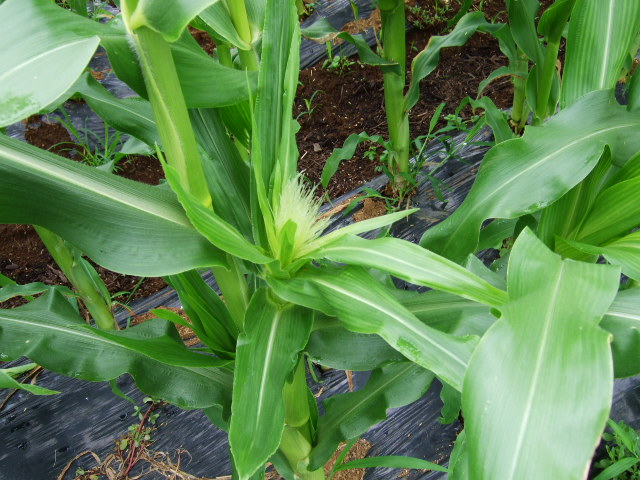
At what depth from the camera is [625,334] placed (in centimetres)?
71

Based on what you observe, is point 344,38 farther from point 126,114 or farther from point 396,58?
point 126,114

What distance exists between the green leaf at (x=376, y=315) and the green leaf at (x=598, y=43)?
0.69 metres

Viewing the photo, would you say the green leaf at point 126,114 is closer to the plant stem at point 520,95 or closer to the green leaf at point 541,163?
the green leaf at point 541,163

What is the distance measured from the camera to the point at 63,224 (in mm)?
622

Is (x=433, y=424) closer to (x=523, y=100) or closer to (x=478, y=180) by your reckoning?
(x=478, y=180)

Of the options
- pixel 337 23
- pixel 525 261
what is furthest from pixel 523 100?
pixel 525 261

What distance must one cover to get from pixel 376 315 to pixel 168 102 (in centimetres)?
34

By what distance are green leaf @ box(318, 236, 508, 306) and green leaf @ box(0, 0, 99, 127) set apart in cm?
34

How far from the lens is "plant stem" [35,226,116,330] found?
1393 mm

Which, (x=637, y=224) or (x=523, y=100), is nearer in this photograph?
(x=637, y=224)

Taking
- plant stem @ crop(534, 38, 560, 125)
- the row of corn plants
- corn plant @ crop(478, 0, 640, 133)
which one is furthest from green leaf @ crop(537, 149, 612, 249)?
plant stem @ crop(534, 38, 560, 125)

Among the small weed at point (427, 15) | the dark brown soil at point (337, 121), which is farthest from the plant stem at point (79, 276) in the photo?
the small weed at point (427, 15)

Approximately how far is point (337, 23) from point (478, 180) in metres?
1.96

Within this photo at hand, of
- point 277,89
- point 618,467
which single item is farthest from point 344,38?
point 618,467
